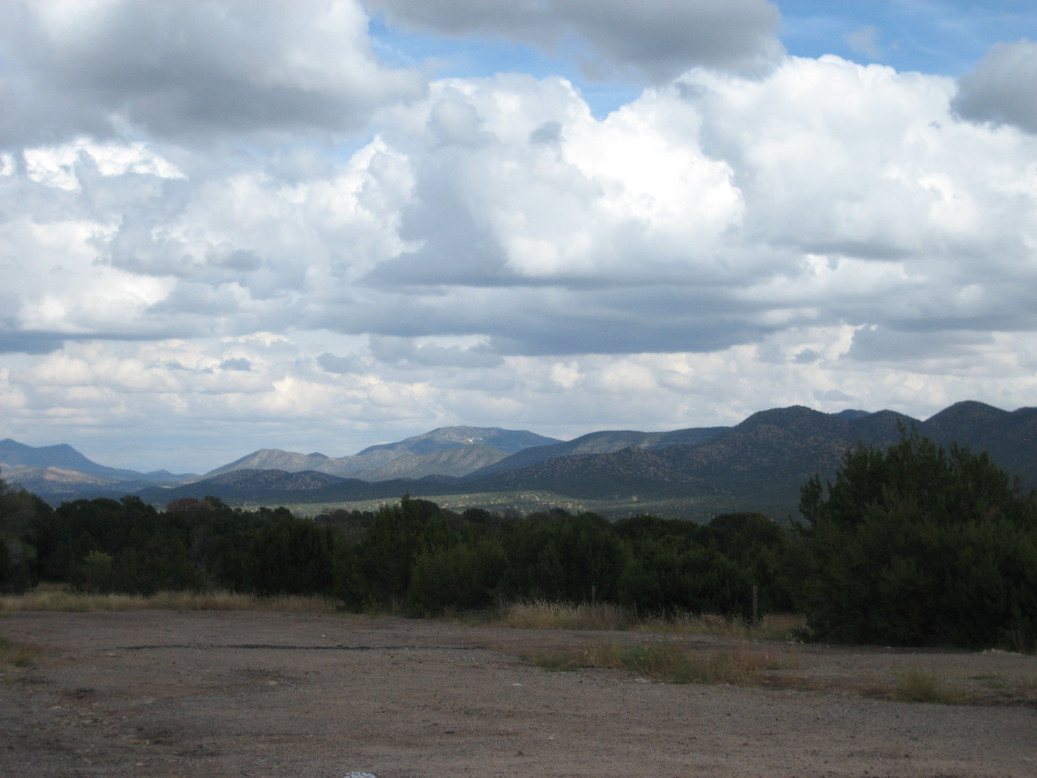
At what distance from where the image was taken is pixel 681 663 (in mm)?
15492

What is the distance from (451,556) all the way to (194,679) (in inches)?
654

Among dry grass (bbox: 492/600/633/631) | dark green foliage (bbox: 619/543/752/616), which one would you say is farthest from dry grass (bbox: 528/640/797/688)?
dark green foliage (bbox: 619/543/752/616)

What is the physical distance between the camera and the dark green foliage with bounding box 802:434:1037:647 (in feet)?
60.6

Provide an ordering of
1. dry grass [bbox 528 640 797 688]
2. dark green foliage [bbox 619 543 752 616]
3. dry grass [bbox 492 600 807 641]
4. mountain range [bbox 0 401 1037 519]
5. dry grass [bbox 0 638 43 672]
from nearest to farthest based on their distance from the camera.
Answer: dry grass [bbox 528 640 797 688], dry grass [bbox 0 638 43 672], dry grass [bbox 492 600 807 641], dark green foliage [bbox 619 543 752 616], mountain range [bbox 0 401 1037 519]

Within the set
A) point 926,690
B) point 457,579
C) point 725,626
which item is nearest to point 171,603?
point 457,579

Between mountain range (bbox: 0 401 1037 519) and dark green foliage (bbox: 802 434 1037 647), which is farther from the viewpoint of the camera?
mountain range (bbox: 0 401 1037 519)

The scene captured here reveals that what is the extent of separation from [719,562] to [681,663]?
1158 cm

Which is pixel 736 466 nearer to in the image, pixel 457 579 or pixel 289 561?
pixel 289 561

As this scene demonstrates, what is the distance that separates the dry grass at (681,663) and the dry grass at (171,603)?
18557 millimetres

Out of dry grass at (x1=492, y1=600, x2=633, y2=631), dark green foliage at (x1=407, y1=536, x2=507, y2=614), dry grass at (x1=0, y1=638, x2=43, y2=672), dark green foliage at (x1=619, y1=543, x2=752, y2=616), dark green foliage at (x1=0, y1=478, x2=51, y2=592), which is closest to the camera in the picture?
dry grass at (x1=0, y1=638, x2=43, y2=672)

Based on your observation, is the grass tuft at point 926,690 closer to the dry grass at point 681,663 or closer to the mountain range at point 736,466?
the dry grass at point 681,663

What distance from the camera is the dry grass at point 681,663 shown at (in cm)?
1485

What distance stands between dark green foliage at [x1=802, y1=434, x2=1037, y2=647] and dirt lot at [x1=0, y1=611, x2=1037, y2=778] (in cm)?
135

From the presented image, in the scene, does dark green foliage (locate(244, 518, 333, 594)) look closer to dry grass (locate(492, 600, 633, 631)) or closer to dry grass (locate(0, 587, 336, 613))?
dry grass (locate(0, 587, 336, 613))
